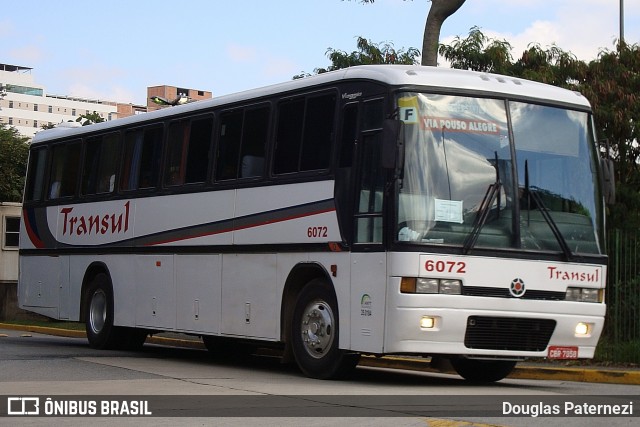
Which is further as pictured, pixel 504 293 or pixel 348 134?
pixel 348 134

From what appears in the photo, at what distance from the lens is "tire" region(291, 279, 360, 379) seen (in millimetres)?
13594

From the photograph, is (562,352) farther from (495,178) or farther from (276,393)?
(276,393)

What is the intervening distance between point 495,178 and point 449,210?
714mm

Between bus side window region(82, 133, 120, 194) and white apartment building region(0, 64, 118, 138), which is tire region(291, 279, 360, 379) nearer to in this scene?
bus side window region(82, 133, 120, 194)

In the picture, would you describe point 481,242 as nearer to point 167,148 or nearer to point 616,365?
point 616,365

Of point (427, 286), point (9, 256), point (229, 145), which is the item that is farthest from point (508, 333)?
point (9, 256)

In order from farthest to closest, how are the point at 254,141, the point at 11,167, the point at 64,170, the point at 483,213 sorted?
the point at 11,167
the point at 64,170
the point at 254,141
the point at 483,213

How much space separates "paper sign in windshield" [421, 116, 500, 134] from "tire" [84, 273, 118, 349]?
7851mm

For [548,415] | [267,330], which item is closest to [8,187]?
[267,330]

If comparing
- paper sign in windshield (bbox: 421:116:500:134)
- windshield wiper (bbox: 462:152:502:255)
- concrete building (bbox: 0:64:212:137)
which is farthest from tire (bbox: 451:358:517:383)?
concrete building (bbox: 0:64:212:137)

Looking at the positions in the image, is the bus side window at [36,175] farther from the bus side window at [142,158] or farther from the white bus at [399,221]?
the white bus at [399,221]

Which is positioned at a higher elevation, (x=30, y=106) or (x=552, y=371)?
(x=30, y=106)

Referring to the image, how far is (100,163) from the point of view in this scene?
781 inches

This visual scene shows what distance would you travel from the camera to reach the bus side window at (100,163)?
766 inches
